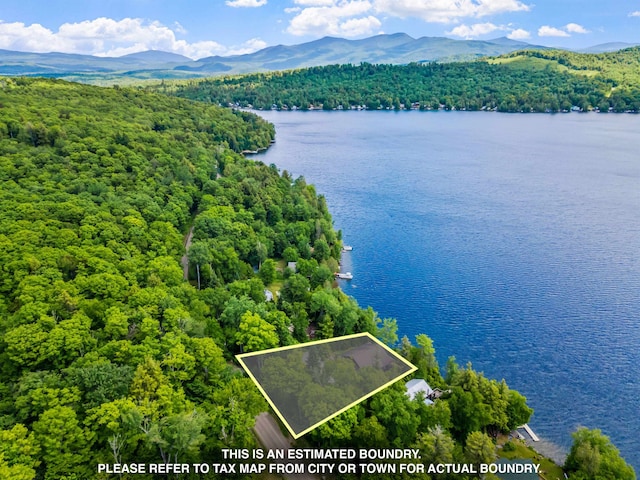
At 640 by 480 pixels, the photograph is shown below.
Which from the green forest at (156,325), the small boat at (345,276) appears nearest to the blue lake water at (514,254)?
the small boat at (345,276)

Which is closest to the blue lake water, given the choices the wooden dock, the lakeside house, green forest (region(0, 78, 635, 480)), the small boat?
the small boat

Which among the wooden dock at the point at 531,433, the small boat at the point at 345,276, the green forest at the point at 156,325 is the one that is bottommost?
the wooden dock at the point at 531,433

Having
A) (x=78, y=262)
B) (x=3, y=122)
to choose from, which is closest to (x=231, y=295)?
(x=78, y=262)

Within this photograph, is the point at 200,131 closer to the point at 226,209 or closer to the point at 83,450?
the point at 226,209

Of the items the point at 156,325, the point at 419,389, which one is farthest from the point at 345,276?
the point at 156,325

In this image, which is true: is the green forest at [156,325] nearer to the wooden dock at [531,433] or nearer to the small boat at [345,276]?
the wooden dock at [531,433]

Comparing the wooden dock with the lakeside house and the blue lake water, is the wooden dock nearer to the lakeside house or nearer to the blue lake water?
the blue lake water
